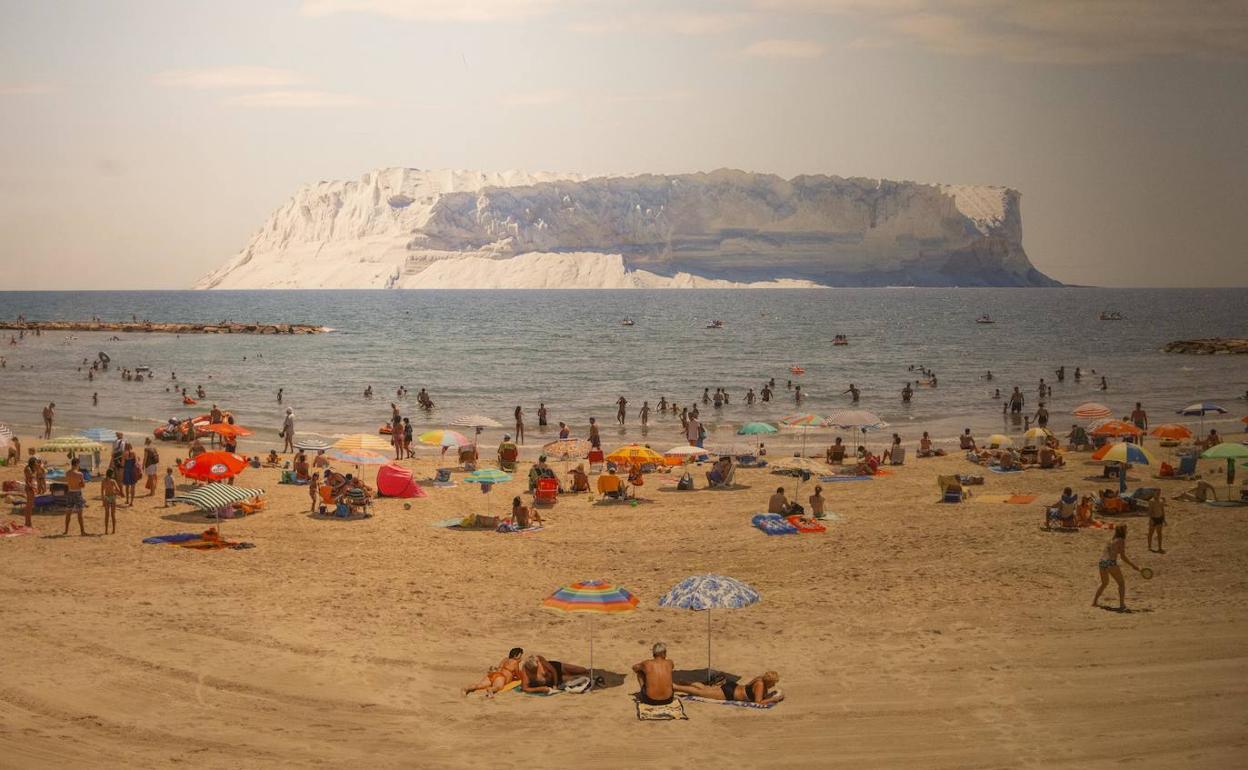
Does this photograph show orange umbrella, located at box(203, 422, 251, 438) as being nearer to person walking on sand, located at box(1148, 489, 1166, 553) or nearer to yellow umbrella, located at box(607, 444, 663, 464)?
yellow umbrella, located at box(607, 444, 663, 464)

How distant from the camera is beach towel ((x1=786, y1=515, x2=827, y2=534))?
1753 centimetres

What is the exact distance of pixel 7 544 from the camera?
15.8m

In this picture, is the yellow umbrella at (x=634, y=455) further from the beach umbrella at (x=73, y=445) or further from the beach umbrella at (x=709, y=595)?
the beach umbrella at (x=73, y=445)

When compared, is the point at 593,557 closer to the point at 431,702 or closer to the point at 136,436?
the point at 431,702

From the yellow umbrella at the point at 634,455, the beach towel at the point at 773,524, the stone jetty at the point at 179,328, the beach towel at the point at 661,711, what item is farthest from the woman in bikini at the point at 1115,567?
the stone jetty at the point at 179,328

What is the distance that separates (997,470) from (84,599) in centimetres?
1898

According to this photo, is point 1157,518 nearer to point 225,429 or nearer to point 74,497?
point 74,497

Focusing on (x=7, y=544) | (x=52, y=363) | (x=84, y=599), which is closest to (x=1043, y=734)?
(x=84, y=599)

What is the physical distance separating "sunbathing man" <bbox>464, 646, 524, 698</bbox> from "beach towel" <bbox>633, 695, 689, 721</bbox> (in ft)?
4.37

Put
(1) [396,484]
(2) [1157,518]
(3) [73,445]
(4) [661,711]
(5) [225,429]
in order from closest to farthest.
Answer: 1. (4) [661,711]
2. (2) [1157,518]
3. (1) [396,484]
4. (3) [73,445]
5. (5) [225,429]

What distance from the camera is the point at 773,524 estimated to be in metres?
17.5

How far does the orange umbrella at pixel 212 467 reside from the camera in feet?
60.2

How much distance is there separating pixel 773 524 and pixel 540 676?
8169 mm

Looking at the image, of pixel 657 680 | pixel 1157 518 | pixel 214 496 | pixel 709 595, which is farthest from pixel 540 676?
pixel 1157 518
